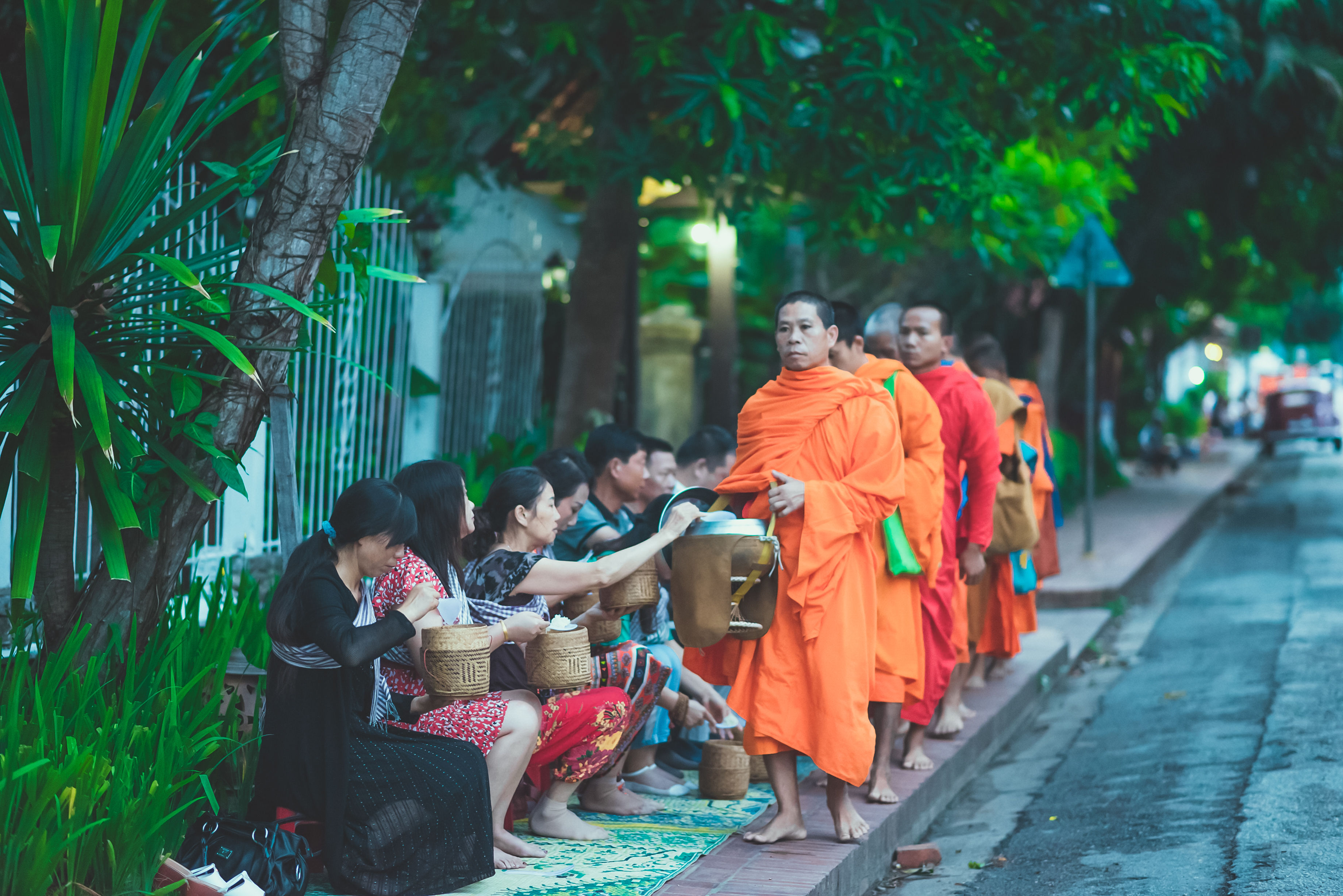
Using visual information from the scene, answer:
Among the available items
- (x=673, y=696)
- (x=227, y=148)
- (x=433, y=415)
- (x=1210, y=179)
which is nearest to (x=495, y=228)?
(x=433, y=415)

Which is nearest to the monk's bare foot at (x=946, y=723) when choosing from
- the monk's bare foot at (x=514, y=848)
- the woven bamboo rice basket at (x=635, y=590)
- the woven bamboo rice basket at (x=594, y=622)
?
the woven bamboo rice basket at (x=594, y=622)

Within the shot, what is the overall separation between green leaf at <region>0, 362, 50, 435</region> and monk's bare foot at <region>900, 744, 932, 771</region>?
363 centimetres

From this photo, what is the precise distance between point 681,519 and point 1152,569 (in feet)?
34.1

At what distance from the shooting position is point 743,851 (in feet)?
15.0

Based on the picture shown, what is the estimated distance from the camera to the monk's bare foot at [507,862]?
14.3 ft

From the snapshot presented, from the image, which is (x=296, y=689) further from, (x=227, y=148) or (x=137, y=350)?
(x=227, y=148)

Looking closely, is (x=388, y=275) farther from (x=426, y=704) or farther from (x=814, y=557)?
(x=814, y=557)

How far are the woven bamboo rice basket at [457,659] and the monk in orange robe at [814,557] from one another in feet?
3.42

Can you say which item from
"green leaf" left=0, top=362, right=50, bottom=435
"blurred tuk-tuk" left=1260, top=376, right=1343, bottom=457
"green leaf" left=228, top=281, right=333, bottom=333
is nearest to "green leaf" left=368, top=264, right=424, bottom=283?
"green leaf" left=228, top=281, right=333, bottom=333

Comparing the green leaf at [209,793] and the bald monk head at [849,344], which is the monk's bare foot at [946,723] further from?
the green leaf at [209,793]

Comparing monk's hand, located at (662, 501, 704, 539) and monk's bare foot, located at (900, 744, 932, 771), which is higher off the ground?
monk's hand, located at (662, 501, 704, 539)

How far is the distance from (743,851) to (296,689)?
155cm

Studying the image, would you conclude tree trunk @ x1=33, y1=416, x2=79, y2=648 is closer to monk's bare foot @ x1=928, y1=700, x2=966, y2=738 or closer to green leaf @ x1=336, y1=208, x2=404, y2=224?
green leaf @ x1=336, y1=208, x2=404, y2=224

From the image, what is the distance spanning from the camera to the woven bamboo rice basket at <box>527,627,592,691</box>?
4.27 metres
